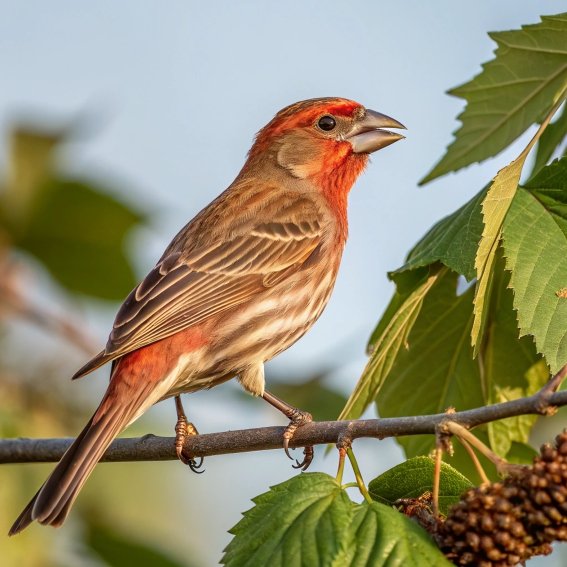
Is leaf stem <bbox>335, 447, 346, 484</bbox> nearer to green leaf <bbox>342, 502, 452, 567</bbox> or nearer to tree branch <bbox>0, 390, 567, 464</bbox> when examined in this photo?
tree branch <bbox>0, 390, 567, 464</bbox>

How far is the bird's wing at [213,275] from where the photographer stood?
5.07 m

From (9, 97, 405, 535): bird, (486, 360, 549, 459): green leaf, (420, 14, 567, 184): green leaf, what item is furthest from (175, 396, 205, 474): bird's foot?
(420, 14, 567, 184): green leaf

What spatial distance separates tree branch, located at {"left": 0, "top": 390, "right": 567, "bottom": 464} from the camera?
2.77 m

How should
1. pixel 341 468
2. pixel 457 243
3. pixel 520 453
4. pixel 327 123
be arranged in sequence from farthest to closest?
pixel 327 123 → pixel 520 453 → pixel 457 243 → pixel 341 468

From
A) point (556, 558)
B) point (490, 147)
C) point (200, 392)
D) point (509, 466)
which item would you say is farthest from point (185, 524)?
point (509, 466)

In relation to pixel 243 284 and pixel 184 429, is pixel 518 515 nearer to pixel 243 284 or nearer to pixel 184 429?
pixel 184 429

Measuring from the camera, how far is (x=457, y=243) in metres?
3.79

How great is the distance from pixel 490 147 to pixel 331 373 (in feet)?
5.79

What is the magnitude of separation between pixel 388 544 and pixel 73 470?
178cm

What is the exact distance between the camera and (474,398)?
4.26 m

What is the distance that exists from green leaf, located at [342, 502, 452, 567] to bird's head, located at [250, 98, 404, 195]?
12.0 feet

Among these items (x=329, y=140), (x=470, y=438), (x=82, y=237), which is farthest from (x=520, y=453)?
(x=329, y=140)

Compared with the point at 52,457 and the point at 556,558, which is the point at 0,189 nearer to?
the point at 52,457

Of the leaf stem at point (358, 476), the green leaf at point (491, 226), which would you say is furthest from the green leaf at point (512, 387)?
the leaf stem at point (358, 476)
